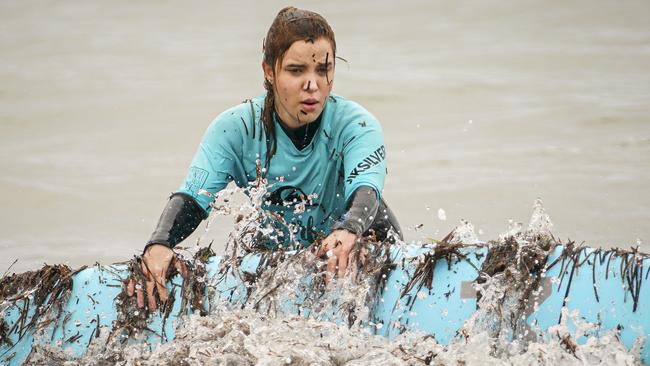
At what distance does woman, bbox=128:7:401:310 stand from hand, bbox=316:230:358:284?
0.05 m

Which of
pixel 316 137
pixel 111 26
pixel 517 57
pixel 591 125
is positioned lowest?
pixel 316 137

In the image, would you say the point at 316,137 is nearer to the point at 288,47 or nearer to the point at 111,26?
the point at 288,47

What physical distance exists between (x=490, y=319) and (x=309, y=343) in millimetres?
655

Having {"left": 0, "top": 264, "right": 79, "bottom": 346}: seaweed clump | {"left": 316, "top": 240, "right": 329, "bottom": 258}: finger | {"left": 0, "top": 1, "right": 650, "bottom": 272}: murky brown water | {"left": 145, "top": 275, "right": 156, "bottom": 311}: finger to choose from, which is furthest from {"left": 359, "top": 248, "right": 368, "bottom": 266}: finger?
{"left": 0, "top": 1, "right": 650, "bottom": 272}: murky brown water

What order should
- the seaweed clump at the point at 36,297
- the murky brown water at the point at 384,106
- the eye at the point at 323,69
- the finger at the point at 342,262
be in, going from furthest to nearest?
the murky brown water at the point at 384,106
the eye at the point at 323,69
the seaweed clump at the point at 36,297
the finger at the point at 342,262

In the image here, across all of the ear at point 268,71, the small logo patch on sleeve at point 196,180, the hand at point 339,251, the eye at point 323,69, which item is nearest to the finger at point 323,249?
the hand at point 339,251

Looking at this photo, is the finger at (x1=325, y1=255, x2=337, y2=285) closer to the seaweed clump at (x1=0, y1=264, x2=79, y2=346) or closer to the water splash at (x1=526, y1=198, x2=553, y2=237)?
the water splash at (x1=526, y1=198, x2=553, y2=237)

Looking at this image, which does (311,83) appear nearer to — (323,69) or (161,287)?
(323,69)

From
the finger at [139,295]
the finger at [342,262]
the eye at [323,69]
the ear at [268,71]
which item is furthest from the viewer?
the ear at [268,71]

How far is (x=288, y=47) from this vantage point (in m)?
4.57

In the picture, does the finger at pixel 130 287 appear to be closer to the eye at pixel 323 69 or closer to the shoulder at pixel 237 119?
the shoulder at pixel 237 119

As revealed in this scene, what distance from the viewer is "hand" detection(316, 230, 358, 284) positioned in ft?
13.8

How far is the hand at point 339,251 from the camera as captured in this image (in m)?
4.19

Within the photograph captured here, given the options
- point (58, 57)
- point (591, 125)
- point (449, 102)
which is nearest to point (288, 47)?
point (591, 125)
